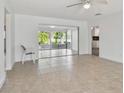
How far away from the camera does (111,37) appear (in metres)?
6.67

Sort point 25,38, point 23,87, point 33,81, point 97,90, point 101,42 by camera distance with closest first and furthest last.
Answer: point 97,90, point 23,87, point 33,81, point 25,38, point 101,42

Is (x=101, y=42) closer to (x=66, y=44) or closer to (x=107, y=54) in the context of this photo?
(x=107, y=54)

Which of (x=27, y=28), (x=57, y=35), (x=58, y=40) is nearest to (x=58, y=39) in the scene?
(x=58, y=40)

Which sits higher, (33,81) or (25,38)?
(25,38)

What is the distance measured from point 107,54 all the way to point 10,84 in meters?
5.36

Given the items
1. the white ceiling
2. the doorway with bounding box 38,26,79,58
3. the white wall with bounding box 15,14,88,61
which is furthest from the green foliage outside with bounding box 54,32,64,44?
the white ceiling

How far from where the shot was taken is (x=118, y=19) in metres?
6.14

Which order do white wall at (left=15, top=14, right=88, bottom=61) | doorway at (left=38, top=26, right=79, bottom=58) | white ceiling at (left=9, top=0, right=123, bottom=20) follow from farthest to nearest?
doorway at (left=38, top=26, right=79, bottom=58) < white wall at (left=15, top=14, right=88, bottom=61) < white ceiling at (left=9, top=0, right=123, bottom=20)

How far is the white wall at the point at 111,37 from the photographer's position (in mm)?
6094

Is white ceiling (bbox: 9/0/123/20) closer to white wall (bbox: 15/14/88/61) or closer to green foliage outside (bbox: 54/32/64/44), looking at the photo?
white wall (bbox: 15/14/88/61)

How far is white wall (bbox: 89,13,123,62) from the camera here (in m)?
6.09

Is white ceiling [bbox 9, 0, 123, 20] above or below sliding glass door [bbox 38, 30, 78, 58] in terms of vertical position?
above

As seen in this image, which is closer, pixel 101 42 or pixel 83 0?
pixel 83 0

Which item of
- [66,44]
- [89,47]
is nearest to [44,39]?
[66,44]
